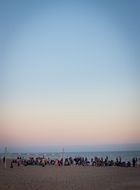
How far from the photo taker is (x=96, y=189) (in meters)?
20.4

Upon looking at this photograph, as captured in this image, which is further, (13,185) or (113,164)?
(113,164)

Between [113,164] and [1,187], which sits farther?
[113,164]

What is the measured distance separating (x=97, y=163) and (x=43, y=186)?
23.3 m

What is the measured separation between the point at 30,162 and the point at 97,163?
8.26 metres

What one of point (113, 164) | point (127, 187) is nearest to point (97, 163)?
point (113, 164)

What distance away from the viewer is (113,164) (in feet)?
141

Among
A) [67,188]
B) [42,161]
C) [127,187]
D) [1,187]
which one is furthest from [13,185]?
[42,161]

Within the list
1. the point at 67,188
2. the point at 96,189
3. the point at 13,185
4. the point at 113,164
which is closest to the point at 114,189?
the point at 96,189

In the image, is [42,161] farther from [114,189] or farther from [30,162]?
[114,189]

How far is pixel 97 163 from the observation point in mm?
43906

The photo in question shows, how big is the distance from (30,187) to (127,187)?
5.75 metres

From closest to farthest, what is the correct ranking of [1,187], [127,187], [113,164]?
[1,187] → [127,187] → [113,164]

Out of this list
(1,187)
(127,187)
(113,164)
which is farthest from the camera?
(113,164)

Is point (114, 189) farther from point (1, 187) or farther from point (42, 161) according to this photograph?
point (42, 161)
